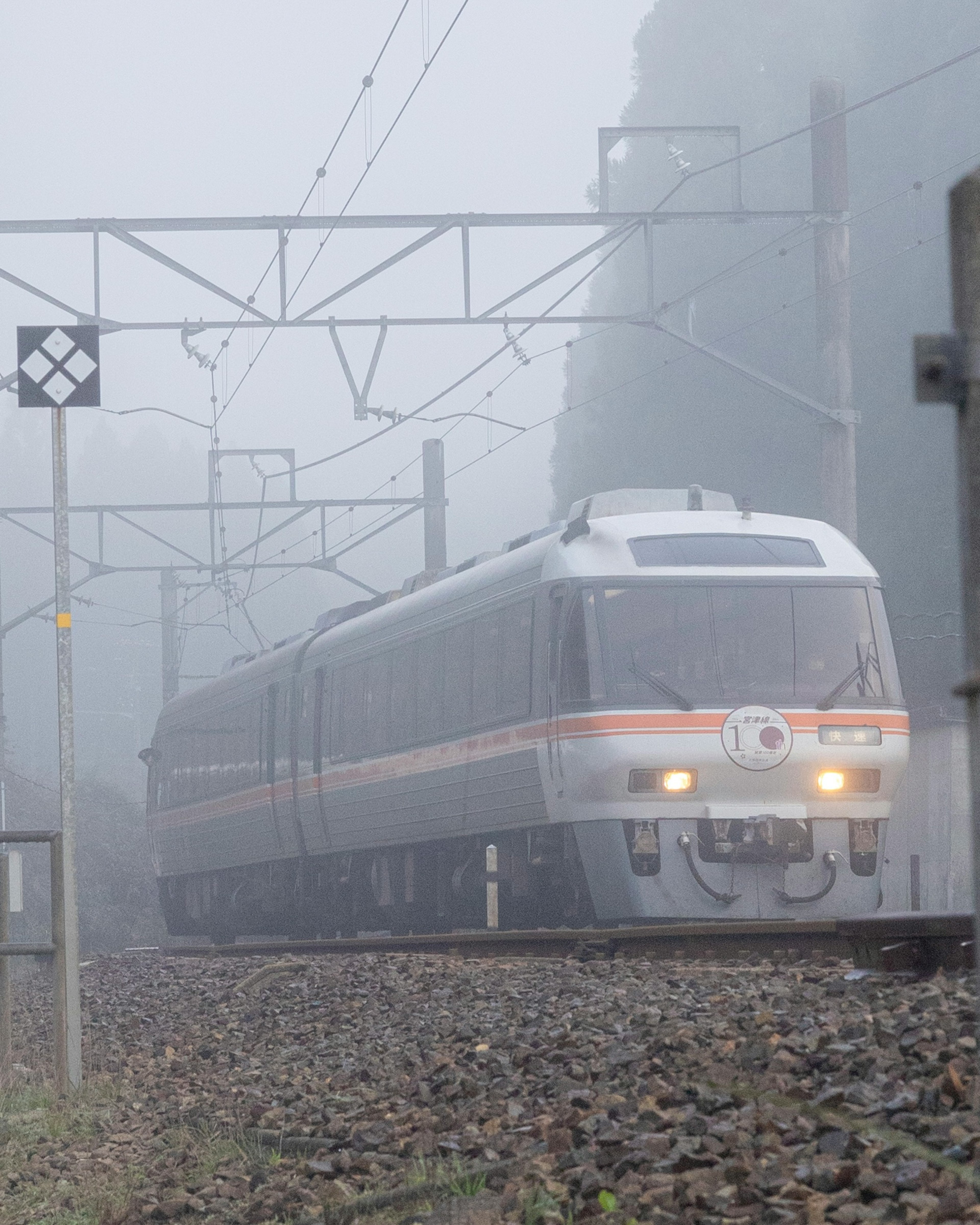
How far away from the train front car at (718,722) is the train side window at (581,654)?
1 cm

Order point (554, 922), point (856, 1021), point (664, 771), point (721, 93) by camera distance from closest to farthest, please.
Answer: point (856, 1021) → point (664, 771) → point (554, 922) → point (721, 93)

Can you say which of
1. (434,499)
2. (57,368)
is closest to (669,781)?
(57,368)

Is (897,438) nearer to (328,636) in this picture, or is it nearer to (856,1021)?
(328,636)

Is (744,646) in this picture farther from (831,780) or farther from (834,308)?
(834,308)

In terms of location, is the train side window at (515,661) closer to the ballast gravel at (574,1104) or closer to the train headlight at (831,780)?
the train headlight at (831,780)

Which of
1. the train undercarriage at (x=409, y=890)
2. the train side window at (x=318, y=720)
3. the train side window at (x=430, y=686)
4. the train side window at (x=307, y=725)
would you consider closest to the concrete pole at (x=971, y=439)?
the train undercarriage at (x=409, y=890)

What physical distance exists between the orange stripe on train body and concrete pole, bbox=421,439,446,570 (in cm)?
871

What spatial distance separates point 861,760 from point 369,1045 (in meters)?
6.11

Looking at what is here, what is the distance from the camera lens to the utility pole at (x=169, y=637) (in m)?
35.1

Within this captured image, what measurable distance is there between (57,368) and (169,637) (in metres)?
28.0

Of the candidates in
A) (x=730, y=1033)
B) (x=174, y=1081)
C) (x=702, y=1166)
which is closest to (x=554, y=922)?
(x=174, y=1081)

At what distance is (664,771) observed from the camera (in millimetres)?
11891

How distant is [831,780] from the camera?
12.1 m

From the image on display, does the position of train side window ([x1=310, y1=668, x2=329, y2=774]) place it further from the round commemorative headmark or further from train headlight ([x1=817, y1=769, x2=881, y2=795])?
train headlight ([x1=817, y1=769, x2=881, y2=795])
